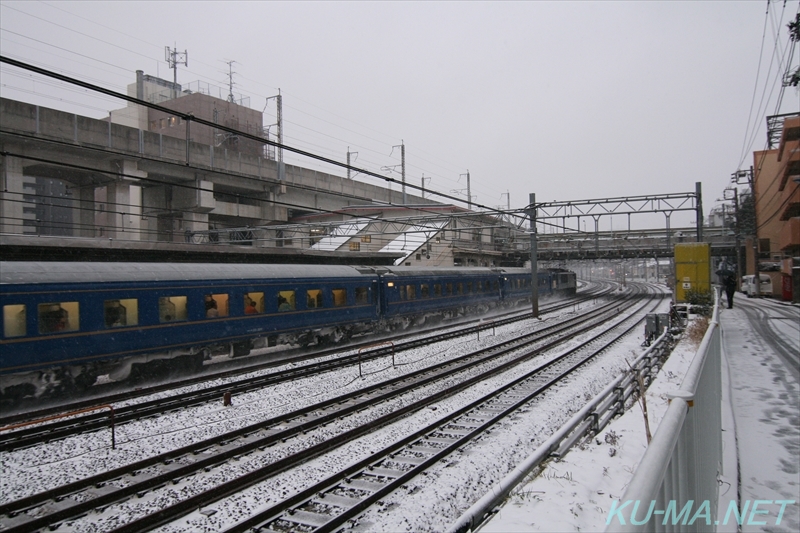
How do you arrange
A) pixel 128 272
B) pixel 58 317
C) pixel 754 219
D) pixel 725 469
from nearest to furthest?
pixel 725 469
pixel 58 317
pixel 128 272
pixel 754 219

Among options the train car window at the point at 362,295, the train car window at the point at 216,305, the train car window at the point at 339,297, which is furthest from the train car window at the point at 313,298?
the train car window at the point at 216,305

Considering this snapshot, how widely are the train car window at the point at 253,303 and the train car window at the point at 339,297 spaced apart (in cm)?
348

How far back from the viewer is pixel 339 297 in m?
19.1

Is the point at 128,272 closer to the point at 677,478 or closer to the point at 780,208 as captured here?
the point at 677,478

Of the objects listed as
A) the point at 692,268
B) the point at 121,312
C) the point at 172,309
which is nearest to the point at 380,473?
the point at 121,312

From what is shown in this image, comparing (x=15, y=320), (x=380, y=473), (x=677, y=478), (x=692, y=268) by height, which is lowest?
(x=380, y=473)

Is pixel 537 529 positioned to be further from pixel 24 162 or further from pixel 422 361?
pixel 24 162

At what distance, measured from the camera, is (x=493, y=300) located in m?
31.7

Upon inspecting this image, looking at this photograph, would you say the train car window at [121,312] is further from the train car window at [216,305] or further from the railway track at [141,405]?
the train car window at [216,305]

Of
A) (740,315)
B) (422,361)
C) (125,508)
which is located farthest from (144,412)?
(740,315)

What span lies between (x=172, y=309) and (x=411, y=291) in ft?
39.5

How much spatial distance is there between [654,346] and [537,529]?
1070 cm

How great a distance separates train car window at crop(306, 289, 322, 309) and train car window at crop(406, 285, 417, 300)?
19.6 feet

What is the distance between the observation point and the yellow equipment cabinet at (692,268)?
21953 mm
